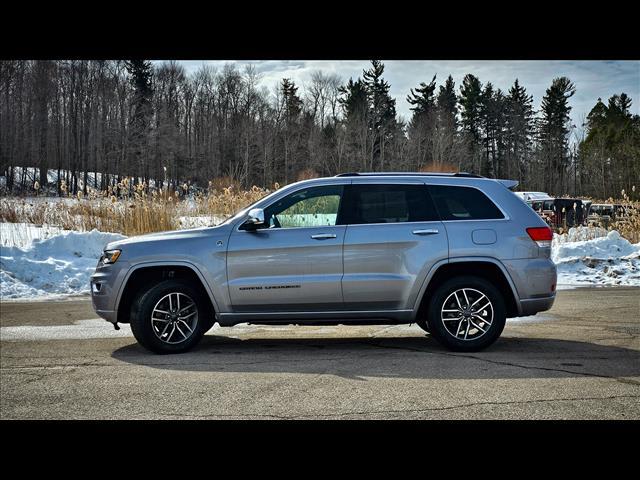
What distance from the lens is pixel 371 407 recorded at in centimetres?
498

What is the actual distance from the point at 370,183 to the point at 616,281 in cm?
850

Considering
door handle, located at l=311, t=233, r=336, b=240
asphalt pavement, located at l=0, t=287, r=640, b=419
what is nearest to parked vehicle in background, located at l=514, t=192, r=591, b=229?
asphalt pavement, located at l=0, t=287, r=640, b=419

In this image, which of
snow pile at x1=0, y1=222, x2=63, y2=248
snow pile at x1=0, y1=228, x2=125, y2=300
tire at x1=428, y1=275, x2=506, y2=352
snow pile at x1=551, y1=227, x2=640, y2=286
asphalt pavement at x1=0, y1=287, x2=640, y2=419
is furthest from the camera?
snow pile at x1=0, y1=222, x2=63, y2=248

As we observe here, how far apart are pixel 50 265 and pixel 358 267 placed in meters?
9.22

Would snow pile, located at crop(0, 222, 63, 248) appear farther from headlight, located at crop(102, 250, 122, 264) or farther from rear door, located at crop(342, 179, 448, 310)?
rear door, located at crop(342, 179, 448, 310)

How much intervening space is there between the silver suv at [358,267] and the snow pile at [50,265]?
20.1ft

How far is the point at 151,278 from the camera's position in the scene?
24.8 feet

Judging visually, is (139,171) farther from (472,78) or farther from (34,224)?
(34,224)

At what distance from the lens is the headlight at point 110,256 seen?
750 centimetres

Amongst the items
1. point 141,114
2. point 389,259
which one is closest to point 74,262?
point 389,259

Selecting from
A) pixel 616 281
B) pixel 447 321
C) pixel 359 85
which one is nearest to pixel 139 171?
pixel 359 85

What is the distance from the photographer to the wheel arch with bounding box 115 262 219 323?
7.32 meters

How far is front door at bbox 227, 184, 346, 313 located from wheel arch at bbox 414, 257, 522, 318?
99 centimetres

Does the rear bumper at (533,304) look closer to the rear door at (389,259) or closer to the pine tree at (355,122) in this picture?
the rear door at (389,259)
